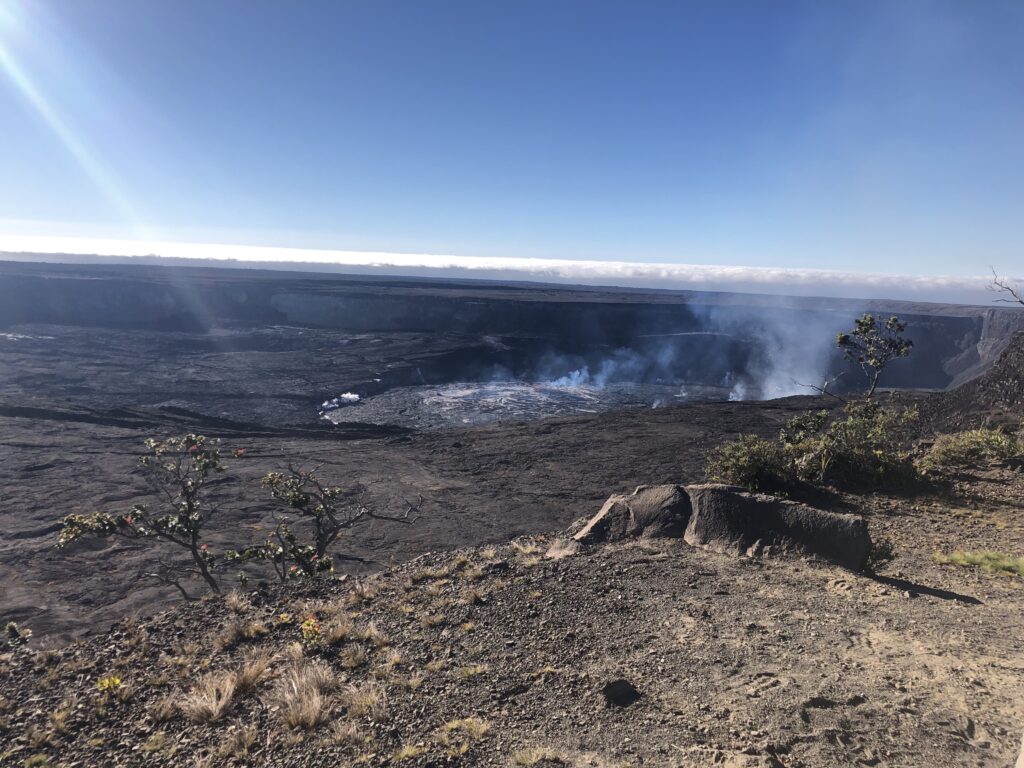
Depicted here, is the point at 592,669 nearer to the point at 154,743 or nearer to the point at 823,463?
the point at 154,743

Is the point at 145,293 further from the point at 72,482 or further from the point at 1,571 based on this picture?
the point at 1,571

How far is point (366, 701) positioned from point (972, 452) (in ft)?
37.1

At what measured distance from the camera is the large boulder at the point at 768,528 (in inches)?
254

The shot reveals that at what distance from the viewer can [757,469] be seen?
938 cm

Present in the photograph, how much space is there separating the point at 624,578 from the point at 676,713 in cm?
247

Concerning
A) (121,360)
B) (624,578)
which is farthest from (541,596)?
(121,360)

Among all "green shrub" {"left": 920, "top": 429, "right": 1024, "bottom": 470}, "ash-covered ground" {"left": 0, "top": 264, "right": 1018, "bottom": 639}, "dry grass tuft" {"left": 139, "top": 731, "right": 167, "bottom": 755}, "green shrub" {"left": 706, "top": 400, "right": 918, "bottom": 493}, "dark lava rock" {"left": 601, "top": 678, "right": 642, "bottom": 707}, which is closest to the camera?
"dark lava rock" {"left": 601, "top": 678, "right": 642, "bottom": 707}

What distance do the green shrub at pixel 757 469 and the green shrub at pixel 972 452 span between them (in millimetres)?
2618

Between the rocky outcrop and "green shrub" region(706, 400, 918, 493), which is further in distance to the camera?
"green shrub" region(706, 400, 918, 493)

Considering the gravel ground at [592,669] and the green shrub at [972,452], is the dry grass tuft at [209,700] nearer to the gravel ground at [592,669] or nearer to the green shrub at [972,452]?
the gravel ground at [592,669]

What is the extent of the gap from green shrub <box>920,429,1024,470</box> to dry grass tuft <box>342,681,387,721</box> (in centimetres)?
979

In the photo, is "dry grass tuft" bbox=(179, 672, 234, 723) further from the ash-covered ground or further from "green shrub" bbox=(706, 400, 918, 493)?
the ash-covered ground

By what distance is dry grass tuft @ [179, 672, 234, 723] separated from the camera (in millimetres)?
4488

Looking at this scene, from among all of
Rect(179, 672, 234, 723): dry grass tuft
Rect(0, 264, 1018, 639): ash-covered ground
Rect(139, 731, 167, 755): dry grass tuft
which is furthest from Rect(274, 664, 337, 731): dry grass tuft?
Rect(0, 264, 1018, 639): ash-covered ground
